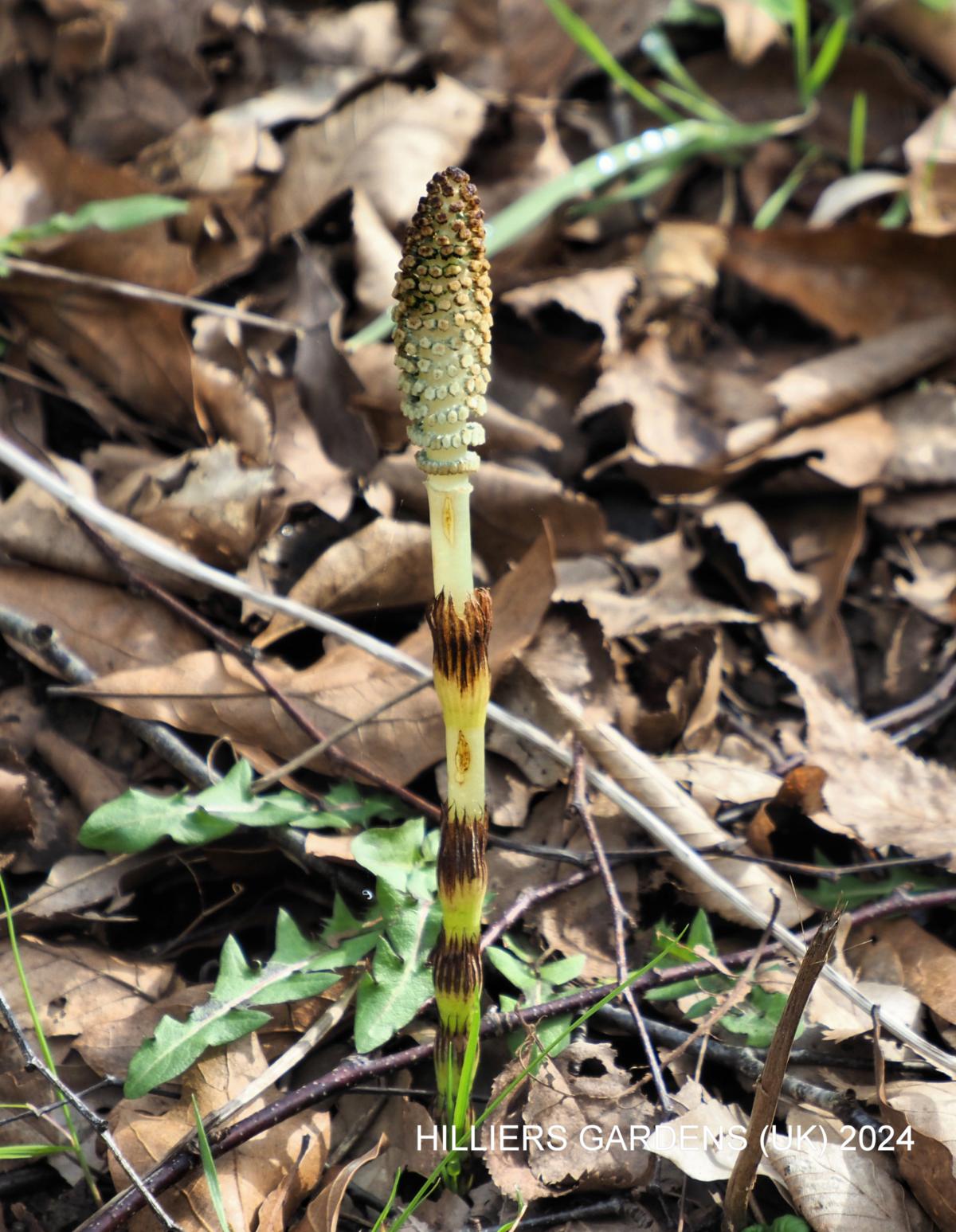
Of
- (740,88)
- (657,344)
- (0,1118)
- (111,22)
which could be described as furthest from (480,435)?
(740,88)

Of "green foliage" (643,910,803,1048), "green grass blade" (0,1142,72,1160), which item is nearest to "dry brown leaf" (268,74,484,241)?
"green foliage" (643,910,803,1048)

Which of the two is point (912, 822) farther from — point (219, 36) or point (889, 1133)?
point (219, 36)

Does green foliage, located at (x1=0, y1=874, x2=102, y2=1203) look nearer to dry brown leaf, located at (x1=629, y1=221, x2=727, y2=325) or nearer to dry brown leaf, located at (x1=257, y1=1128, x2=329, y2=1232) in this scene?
dry brown leaf, located at (x1=257, y1=1128, x2=329, y2=1232)

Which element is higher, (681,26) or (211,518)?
(681,26)

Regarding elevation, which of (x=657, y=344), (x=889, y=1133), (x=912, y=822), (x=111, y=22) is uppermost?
(x=111, y=22)

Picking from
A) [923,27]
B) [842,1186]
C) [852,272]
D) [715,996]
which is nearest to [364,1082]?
[715,996]

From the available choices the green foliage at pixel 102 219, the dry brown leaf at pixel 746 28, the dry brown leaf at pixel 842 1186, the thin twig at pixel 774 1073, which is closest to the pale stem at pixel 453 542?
the thin twig at pixel 774 1073
